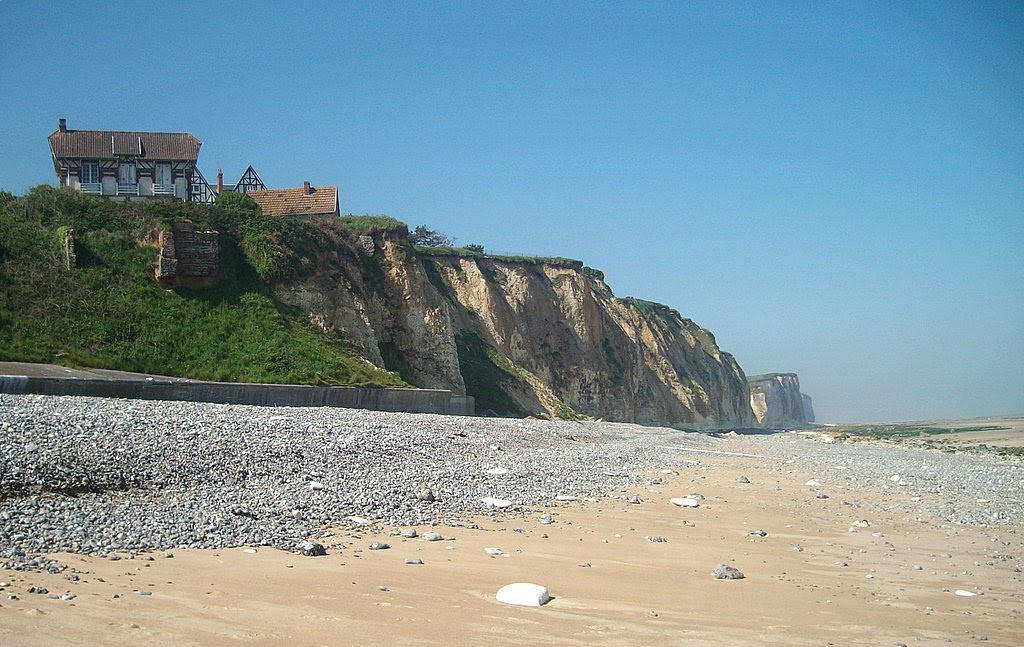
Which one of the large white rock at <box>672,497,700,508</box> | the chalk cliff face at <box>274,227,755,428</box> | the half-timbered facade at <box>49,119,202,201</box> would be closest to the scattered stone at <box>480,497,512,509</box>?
the large white rock at <box>672,497,700,508</box>

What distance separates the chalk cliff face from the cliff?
37.0 metres

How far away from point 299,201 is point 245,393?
3320 centimetres

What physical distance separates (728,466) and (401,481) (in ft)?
37.8

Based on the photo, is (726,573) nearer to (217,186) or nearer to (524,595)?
(524,595)

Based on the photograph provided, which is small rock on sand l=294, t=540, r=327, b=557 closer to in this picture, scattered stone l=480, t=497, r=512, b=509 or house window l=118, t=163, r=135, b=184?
scattered stone l=480, t=497, r=512, b=509

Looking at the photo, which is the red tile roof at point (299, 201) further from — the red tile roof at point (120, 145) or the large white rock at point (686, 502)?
the large white rock at point (686, 502)

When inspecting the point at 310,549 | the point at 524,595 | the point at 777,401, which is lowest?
the point at 777,401

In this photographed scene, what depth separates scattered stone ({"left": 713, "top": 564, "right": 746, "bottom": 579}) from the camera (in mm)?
7852

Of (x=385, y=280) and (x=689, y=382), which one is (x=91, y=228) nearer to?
(x=385, y=280)

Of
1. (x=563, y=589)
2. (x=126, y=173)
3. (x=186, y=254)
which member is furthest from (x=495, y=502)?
(x=126, y=173)

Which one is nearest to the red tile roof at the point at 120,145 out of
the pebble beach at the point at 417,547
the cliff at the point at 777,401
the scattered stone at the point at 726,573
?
the pebble beach at the point at 417,547

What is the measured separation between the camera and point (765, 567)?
8.50 m

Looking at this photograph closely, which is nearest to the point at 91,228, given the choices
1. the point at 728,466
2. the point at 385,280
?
the point at 385,280

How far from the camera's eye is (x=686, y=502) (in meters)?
12.6
